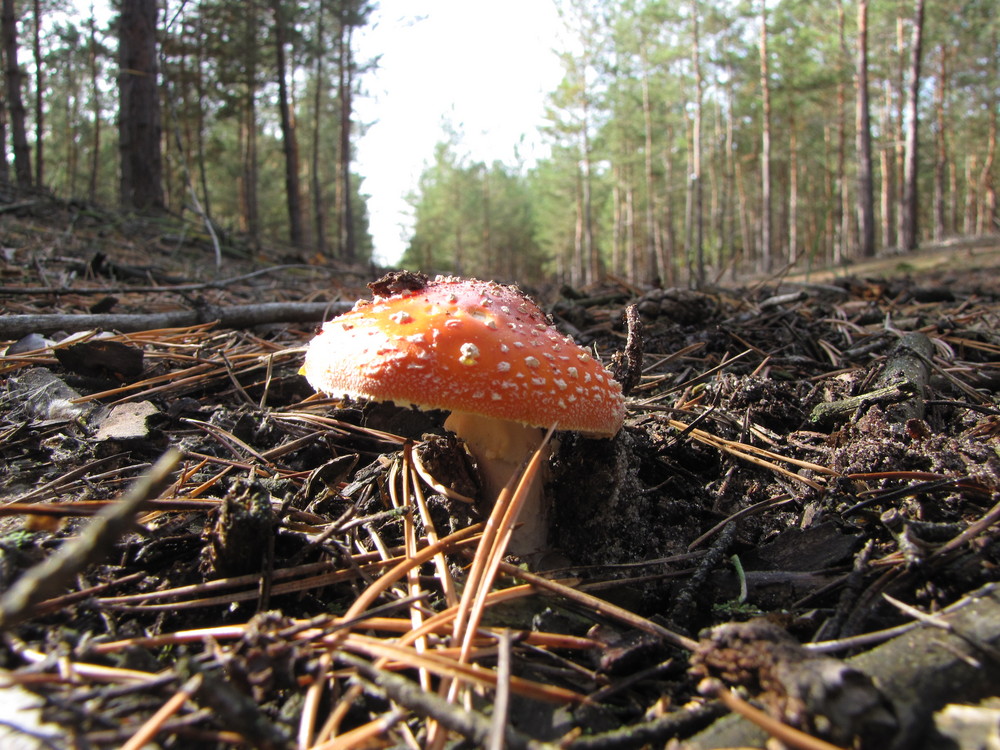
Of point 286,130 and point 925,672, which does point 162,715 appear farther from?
point 286,130

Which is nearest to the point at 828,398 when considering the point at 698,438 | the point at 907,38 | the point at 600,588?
the point at 698,438

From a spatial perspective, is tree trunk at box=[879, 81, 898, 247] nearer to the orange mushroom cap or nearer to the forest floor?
the forest floor

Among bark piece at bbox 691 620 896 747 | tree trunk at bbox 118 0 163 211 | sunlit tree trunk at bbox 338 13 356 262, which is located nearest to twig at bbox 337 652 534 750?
bark piece at bbox 691 620 896 747

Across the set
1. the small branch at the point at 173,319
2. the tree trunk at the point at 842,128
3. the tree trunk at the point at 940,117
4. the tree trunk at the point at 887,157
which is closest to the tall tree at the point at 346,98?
A: the tree trunk at the point at 842,128

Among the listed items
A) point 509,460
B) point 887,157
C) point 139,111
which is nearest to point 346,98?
point 139,111

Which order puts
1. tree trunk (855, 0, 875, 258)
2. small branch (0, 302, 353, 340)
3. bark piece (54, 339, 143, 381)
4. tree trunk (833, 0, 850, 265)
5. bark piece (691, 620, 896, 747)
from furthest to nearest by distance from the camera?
tree trunk (833, 0, 850, 265), tree trunk (855, 0, 875, 258), small branch (0, 302, 353, 340), bark piece (54, 339, 143, 381), bark piece (691, 620, 896, 747)

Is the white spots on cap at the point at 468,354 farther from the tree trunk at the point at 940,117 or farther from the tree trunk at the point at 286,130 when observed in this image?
the tree trunk at the point at 940,117

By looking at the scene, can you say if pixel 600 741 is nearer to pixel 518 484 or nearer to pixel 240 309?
pixel 518 484
